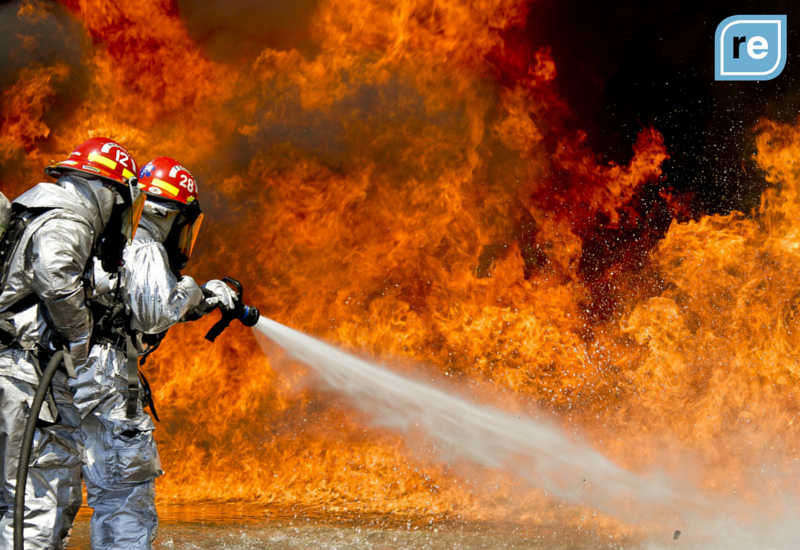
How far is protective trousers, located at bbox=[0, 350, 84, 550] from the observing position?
2.86 m

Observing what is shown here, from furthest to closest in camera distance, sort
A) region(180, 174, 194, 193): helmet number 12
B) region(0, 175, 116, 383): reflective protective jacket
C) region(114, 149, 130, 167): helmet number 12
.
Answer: region(180, 174, 194, 193): helmet number 12
region(114, 149, 130, 167): helmet number 12
region(0, 175, 116, 383): reflective protective jacket

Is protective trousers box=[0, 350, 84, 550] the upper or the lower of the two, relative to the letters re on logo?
lower

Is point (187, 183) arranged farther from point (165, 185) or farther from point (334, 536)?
point (334, 536)

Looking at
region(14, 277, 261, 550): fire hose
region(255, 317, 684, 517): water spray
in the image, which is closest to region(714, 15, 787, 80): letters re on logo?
region(255, 317, 684, 517): water spray

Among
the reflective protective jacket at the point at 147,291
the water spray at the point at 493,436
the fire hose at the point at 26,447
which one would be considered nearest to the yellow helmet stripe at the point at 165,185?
the reflective protective jacket at the point at 147,291

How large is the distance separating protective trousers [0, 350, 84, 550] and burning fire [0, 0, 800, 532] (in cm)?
414

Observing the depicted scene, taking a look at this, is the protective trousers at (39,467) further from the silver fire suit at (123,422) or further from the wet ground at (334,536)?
the wet ground at (334,536)

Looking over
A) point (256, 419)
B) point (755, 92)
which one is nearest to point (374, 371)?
point (256, 419)

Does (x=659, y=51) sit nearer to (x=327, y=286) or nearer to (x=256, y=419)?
(x=327, y=286)

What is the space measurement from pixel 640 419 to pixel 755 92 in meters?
4.46

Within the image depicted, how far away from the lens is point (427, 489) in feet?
22.6

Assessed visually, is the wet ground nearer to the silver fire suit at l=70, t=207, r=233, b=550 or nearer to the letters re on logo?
the silver fire suit at l=70, t=207, r=233, b=550

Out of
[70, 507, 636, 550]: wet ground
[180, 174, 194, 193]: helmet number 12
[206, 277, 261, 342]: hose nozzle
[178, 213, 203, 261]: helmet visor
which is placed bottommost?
[70, 507, 636, 550]: wet ground

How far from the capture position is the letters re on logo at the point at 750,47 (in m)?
8.37
